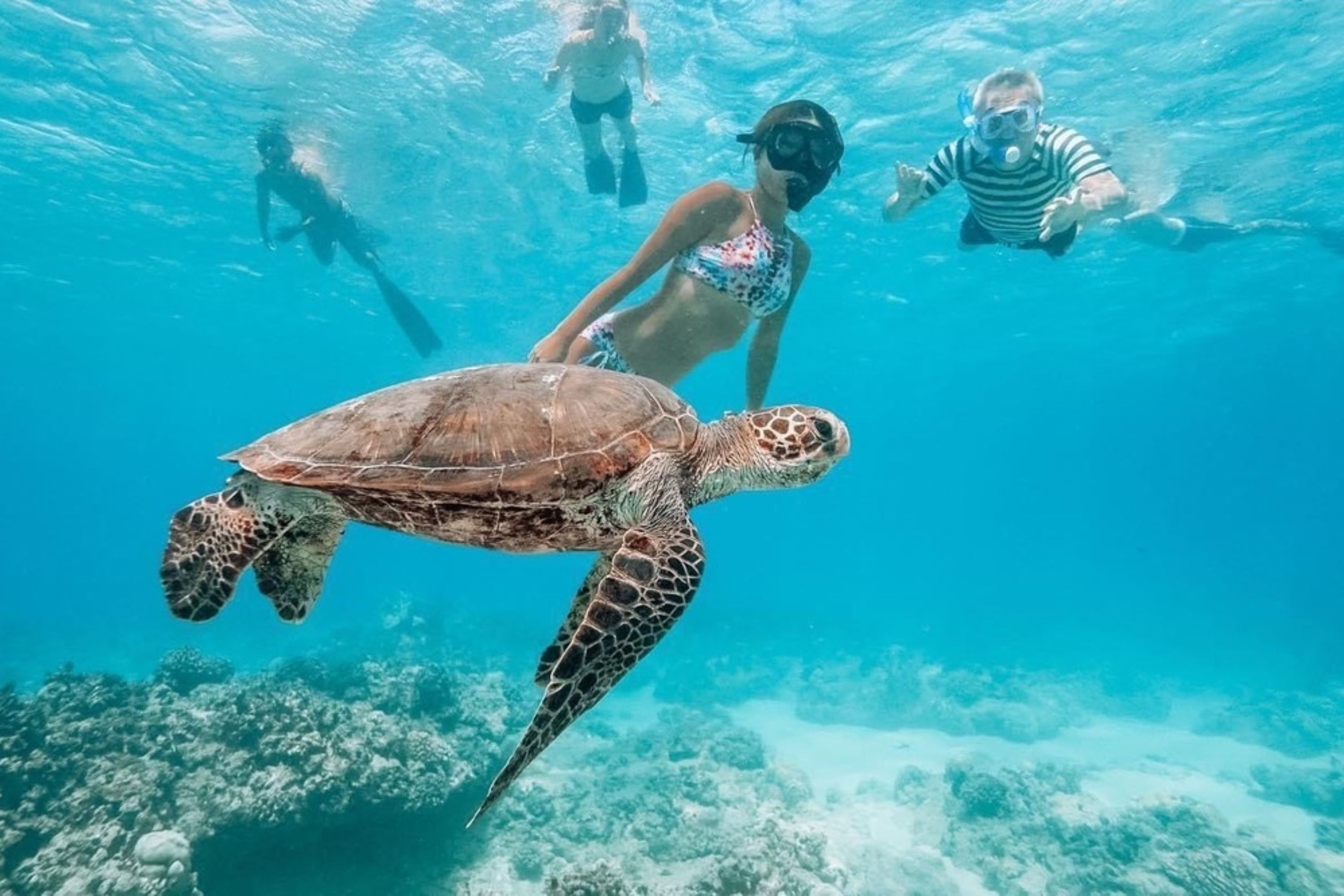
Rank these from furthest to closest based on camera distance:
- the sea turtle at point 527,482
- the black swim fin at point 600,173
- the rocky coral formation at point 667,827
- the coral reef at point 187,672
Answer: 1. the black swim fin at point 600,173
2. the coral reef at point 187,672
3. the rocky coral formation at point 667,827
4. the sea turtle at point 527,482

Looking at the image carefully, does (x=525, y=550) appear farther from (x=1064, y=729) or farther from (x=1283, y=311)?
(x=1283, y=311)

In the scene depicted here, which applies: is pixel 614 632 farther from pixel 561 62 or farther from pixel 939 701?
pixel 939 701

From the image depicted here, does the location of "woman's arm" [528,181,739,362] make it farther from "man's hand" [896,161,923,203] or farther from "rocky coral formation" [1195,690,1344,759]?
"rocky coral formation" [1195,690,1344,759]

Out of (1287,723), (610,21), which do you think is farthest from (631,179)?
(1287,723)

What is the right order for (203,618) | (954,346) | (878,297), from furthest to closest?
(954,346) < (878,297) < (203,618)

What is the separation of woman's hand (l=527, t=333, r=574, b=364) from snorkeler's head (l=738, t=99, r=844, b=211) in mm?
2017

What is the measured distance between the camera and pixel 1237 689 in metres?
26.1

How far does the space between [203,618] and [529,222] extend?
23.5 metres

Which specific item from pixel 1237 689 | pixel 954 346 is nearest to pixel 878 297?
pixel 954 346

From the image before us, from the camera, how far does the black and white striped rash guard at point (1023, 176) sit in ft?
21.4

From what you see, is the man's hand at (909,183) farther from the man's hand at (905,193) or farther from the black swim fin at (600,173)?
the black swim fin at (600,173)

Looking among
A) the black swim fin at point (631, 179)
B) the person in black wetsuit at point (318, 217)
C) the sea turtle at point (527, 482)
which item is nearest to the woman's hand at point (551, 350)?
the sea turtle at point (527, 482)

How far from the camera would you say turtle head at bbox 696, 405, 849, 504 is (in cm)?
335

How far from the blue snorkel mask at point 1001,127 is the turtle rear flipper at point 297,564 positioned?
6.95 m
